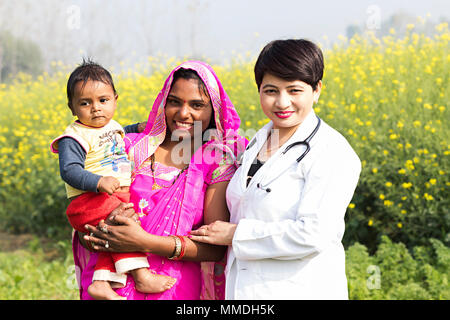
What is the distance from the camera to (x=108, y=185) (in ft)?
6.48

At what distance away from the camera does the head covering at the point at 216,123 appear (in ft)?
6.97

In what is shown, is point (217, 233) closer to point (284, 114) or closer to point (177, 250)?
point (177, 250)

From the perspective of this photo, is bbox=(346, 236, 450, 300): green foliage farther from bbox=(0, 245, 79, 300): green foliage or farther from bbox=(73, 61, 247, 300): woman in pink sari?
bbox=(0, 245, 79, 300): green foliage

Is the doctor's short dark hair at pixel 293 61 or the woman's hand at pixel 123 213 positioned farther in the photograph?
the woman's hand at pixel 123 213

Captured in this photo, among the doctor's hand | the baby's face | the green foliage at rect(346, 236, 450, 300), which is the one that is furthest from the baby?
the green foliage at rect(346, 236, 450, 300)

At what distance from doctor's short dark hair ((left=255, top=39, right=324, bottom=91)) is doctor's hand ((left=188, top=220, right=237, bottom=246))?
0.58 meters

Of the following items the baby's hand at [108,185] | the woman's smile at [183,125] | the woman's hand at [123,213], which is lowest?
Result: the woman's hand at [123,213]

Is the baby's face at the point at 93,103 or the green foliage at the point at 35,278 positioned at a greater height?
the baby's face at the point at 93,103

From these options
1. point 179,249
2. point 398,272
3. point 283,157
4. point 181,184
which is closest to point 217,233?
point 179,249

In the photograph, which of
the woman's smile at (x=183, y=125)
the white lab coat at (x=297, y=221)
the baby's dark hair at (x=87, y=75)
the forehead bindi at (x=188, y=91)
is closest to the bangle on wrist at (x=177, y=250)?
the white lab coat at (x=297, y=221)

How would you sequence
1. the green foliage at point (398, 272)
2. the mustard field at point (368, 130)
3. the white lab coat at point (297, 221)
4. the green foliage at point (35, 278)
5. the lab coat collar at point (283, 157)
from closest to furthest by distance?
the white lab coat at point (297, 221) < the lab coat collar at point (283, 157) < the green foliage at point (398, 272) < the mustard field at point (368, 130) < the green foliage at point (35, 278)

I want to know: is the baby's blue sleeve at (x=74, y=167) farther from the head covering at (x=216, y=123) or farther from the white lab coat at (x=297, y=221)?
the white lab coat at (x=297, y=221)

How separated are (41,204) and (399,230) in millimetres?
3909

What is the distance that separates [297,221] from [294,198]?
9 cm
